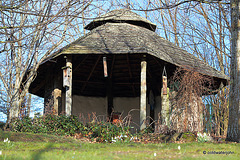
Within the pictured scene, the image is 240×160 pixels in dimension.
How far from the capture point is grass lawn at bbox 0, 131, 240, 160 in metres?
5.80

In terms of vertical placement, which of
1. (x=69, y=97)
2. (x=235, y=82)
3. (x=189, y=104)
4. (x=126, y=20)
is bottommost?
(x=189, y=104)

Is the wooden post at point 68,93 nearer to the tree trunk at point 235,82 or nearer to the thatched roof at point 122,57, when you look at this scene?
the thatched roof at point 122,57

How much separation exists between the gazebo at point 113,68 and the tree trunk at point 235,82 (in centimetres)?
338

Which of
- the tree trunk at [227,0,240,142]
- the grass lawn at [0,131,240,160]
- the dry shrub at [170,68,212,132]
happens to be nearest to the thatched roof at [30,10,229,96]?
the dry shrub at [170,68,212,132]

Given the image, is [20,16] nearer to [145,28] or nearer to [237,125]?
[145,28]

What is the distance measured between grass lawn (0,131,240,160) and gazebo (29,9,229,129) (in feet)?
13.5

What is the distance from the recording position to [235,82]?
10109 millimetres

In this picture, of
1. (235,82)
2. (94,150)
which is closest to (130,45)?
(235,82)

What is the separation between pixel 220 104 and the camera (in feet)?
72.0

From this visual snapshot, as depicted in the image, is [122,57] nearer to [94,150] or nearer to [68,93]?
[68,93]

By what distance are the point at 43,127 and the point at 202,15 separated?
17.0 meters

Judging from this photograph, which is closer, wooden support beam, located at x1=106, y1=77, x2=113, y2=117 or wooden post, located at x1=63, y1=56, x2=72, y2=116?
wooden post, located at x1=63, y1=56, x2=72, y2=116

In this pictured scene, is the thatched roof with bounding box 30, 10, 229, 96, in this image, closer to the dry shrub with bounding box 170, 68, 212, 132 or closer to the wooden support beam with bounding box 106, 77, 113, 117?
the wooden support beam with bounding box 106, 77, 113, 117

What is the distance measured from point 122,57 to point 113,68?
138 cm
